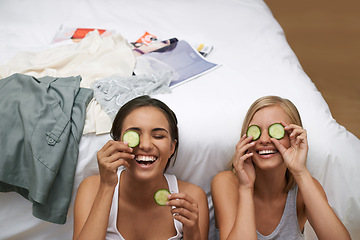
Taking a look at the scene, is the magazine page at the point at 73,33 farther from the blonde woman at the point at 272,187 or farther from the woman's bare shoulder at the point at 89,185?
the blonde woman at the point at 272,187

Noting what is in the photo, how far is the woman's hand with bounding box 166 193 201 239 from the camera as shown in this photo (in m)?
1.70

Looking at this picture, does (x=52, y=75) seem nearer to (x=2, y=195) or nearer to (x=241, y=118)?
(x=2, y=195)

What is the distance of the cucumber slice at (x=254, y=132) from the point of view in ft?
6.57

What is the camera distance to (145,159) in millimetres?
1868

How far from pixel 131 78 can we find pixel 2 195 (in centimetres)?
89

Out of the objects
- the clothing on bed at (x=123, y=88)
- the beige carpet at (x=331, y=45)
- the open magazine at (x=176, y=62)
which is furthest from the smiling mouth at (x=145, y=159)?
the beige carpet at (x=331, y=45)

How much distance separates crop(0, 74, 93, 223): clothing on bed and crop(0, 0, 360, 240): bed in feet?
0.22

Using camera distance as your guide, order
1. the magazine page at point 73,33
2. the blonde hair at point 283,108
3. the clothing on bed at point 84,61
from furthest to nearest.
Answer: the magazine page at point 73,33 → the clothing on bed at point 84,61 → the blonde hair at point 283,108

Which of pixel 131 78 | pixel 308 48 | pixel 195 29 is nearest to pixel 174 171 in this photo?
pixel 131 78

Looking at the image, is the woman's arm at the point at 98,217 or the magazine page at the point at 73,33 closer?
the woman's arm at the point at 98,217

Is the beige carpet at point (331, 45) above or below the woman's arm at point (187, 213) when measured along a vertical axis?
→ above

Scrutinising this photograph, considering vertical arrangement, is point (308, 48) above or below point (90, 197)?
above

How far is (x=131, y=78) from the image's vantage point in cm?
244

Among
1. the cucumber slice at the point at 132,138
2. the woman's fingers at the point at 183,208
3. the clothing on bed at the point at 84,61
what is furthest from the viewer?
the clothing on bed at the point at 84,61
